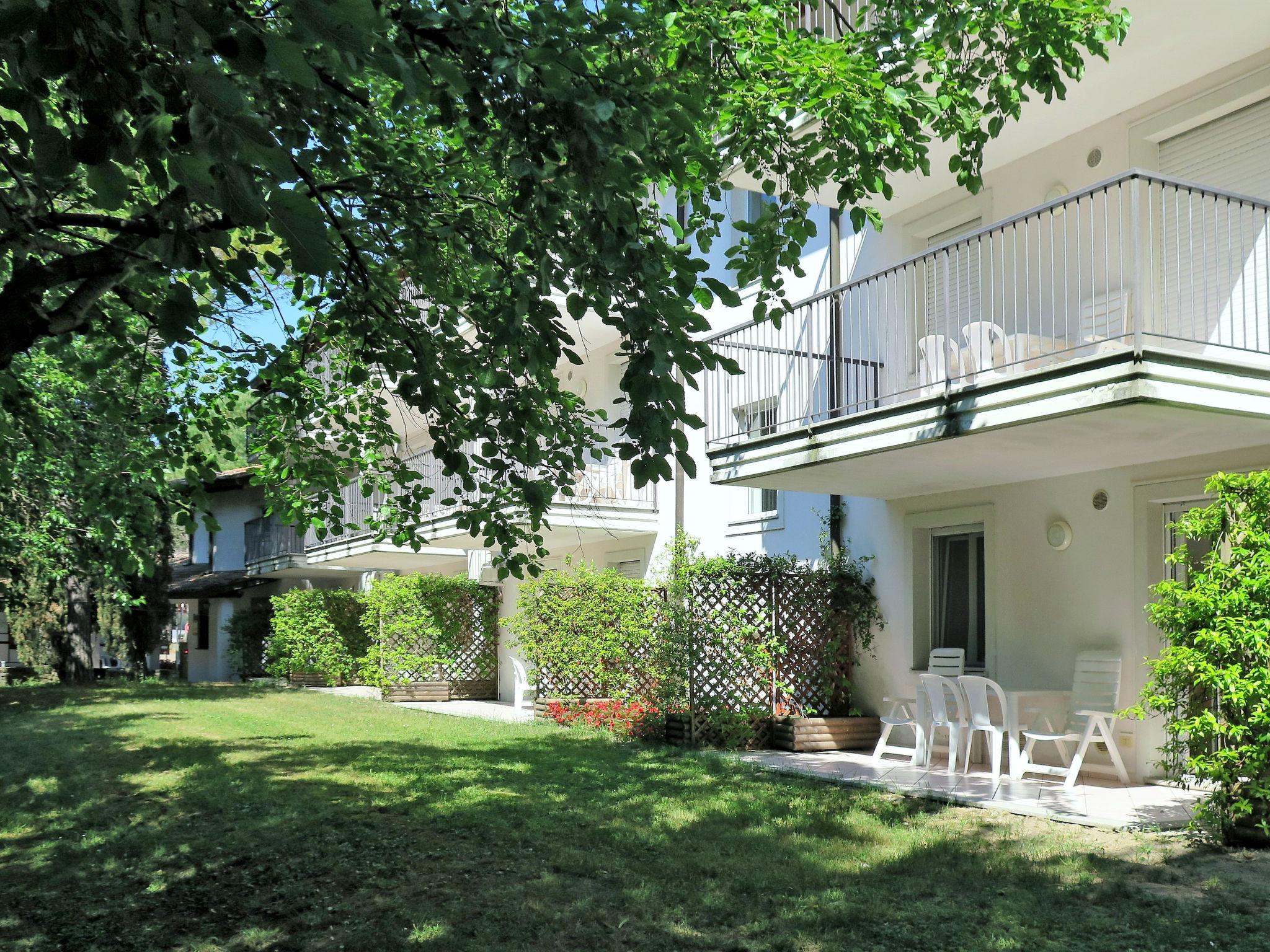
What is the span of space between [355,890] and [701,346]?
4.02 m

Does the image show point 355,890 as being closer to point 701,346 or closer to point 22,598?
point 701,346

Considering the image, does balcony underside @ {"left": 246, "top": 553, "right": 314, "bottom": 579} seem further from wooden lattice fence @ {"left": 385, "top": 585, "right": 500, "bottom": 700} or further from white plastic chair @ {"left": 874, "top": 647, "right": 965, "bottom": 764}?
white plastic chair @ {"left": 874, "top": 647, "right": 965, "bottom": 764}

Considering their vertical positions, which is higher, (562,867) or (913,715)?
(913,715)

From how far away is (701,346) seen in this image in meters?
4.10

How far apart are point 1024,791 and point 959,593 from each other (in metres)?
3.45

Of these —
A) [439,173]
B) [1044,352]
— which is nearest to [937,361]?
[1044,352]

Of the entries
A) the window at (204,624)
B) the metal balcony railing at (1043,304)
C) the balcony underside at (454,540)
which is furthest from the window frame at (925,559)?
the window at (204,624)

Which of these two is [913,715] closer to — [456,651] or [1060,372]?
[1060,372]

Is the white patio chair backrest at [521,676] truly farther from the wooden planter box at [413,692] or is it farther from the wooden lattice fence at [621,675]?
the wooden planter box at [413,692]

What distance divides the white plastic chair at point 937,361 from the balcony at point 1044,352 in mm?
27

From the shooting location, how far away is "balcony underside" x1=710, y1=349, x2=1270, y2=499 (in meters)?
7.90

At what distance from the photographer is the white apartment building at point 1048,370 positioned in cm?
859

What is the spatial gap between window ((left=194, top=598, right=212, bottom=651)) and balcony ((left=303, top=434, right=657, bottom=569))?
543 inches

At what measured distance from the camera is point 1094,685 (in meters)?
10.2
